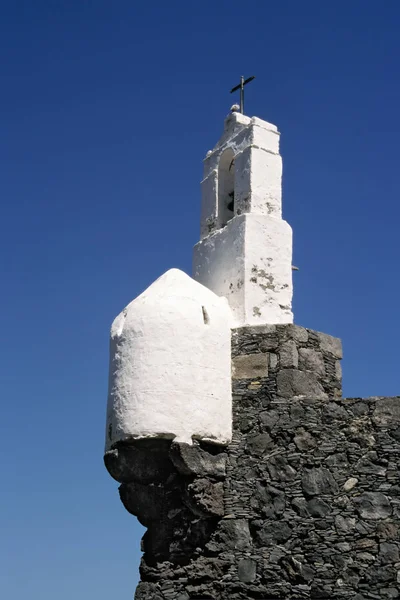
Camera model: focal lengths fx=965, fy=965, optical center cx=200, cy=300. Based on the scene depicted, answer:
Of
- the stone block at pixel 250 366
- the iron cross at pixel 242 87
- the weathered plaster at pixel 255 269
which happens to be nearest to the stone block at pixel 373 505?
the stone block at pixel 250 366

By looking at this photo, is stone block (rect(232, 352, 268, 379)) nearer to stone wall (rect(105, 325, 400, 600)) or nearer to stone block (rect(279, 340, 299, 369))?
stone wall (rect(105, 325, 400, 600))

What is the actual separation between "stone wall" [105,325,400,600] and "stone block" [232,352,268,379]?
1cm

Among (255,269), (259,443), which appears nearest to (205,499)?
(259,443)

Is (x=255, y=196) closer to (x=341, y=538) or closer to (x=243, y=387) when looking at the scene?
(x=243, y=387)

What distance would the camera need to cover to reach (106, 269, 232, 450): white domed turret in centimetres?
1209

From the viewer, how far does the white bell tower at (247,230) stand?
13.3 meters

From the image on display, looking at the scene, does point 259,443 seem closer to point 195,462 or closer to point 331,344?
point 195,462

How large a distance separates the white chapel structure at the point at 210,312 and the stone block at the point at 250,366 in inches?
4.5

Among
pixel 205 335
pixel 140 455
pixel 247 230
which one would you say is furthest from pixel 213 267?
pixel 140 455

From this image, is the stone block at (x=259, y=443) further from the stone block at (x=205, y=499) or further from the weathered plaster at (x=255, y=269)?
the weathered plaster at (x=255, y=269)

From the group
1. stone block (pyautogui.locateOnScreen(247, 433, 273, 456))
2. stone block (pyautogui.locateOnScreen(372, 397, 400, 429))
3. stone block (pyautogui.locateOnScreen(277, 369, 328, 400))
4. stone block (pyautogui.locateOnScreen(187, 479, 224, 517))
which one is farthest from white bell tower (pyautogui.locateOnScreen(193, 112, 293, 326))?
stone block (pyautogui.locateOnScreen(187, 479, 224, 517))

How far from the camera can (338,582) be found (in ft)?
36.3

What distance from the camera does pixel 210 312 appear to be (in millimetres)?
12766

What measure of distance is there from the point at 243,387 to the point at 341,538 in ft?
7.82
